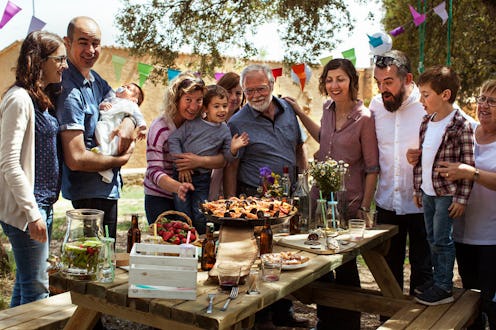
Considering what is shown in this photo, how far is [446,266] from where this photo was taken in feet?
11.1

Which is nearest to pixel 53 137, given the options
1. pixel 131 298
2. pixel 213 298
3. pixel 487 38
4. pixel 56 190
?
pixel 56 190

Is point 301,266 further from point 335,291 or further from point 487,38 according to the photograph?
point 487,38

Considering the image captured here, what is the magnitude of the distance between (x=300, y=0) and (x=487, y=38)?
11.4ft

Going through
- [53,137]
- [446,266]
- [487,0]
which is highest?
[487,0]

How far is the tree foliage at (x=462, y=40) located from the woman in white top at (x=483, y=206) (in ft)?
19.8

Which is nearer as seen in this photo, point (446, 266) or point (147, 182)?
point (446, 266)

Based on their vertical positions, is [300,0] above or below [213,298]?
above

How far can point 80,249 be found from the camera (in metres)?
2.55

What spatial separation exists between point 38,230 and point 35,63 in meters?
0.92

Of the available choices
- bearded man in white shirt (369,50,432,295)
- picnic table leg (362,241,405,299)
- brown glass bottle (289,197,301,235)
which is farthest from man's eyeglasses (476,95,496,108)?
brown glass bottle (289,197,301,235)

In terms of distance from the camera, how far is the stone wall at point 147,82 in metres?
13.8

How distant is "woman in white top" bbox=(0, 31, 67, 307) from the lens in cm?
297

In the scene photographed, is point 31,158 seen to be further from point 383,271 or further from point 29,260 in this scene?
point 383,271

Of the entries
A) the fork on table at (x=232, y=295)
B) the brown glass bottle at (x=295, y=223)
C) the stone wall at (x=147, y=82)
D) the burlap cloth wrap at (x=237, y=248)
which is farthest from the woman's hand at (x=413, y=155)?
the stone wall at (x=147, y=82)
